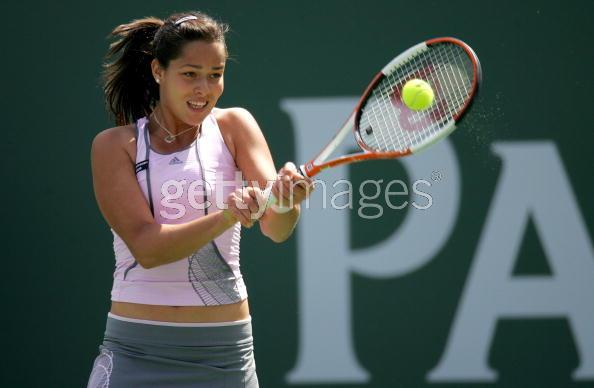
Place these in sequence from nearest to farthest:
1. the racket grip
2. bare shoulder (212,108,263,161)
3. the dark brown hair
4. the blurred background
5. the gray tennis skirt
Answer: the racket grip < the gray tennis skirt < bare shoulder (212,108,263,161) < the dark brown hair < the blurred background

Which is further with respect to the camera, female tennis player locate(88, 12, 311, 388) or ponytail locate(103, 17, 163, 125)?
ponytail locate(103, 17, 163, 125)

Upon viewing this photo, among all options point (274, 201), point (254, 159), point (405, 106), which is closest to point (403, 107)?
point (405, 106)

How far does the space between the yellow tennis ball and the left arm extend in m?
0.38

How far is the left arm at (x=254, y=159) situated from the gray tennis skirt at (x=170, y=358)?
27 centimetres

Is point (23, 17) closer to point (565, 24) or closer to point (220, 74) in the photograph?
point (220, 74)

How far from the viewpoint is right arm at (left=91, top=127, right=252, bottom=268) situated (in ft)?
7.43

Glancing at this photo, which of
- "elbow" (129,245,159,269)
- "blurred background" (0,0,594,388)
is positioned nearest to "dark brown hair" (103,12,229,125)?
"elbow" (129,245,159,269)

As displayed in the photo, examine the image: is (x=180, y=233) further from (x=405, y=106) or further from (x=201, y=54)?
(x=405, y=106)

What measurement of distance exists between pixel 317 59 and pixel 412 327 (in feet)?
3.79

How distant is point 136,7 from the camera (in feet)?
13.1

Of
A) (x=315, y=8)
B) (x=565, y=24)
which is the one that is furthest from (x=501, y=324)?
(x=315, y=8)

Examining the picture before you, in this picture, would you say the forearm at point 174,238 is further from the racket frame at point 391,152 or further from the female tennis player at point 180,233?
the racket frame at point 391,152

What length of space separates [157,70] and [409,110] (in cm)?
67

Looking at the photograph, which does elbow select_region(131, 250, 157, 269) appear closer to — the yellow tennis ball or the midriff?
the midriff
